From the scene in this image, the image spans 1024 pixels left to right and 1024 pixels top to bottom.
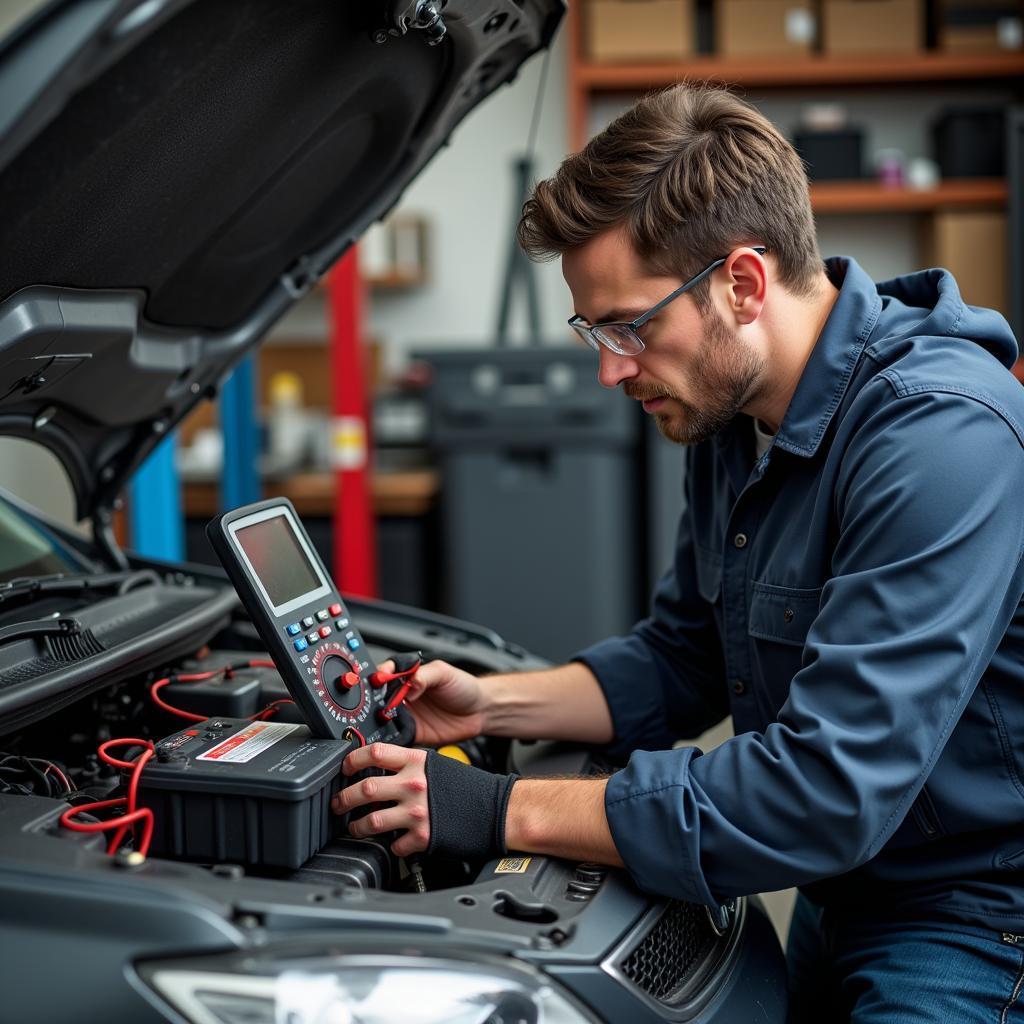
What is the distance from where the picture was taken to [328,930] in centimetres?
77

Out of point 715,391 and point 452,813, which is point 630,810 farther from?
point 715,391

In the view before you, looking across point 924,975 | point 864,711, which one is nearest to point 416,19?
point 864,711

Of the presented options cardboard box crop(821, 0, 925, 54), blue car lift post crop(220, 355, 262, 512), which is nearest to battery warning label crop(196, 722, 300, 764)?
blue car lift post crop(220, 355, 262, 512)

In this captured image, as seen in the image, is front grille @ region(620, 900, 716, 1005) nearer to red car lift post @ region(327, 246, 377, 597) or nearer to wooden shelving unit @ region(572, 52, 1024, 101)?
red car lift post @ region(327, 246, 377, 597)

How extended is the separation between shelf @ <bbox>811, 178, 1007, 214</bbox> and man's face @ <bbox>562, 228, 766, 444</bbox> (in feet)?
10.1

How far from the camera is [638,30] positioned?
3.99 metres

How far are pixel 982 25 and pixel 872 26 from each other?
40cm

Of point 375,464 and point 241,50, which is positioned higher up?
point 241,50

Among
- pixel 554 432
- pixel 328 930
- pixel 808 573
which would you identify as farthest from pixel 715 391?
pixel 554 432

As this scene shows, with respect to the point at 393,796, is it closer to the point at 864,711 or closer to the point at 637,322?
the point at 864,711

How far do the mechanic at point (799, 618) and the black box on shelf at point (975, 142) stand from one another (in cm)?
317

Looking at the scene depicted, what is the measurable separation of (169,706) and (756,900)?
0.63 m

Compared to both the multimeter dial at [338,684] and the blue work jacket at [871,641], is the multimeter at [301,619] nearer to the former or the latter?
the multimeter dial at [338,684]

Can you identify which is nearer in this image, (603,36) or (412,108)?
(412,108)
